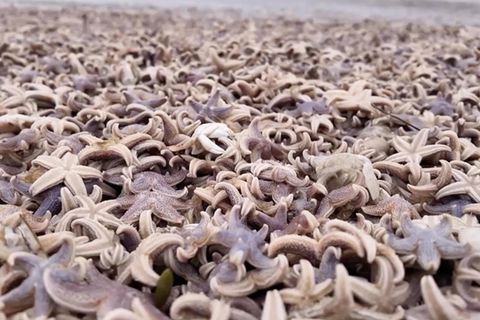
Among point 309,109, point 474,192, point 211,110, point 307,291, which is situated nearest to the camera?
point 307,291

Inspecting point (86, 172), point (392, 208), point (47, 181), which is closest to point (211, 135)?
point (86, 172)

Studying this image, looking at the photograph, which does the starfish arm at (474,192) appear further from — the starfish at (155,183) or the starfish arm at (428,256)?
the starfish at (155,183)

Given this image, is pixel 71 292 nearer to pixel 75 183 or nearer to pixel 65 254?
pixel 65 254

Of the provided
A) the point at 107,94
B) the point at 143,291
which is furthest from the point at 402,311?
the point at 107,94

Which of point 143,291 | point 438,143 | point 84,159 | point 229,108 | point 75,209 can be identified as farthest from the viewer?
point 229,108

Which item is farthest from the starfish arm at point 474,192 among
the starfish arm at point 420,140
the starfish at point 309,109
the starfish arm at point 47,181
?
the starfish arm at point 47,181

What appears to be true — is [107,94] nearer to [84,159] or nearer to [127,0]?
[84,159]

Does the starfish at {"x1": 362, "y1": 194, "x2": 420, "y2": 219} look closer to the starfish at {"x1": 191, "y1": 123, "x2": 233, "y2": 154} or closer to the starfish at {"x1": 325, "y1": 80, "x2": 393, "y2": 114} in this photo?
the starfish at {"x1": 191, "y1": 123, "x2": 233, "y2": 154}
